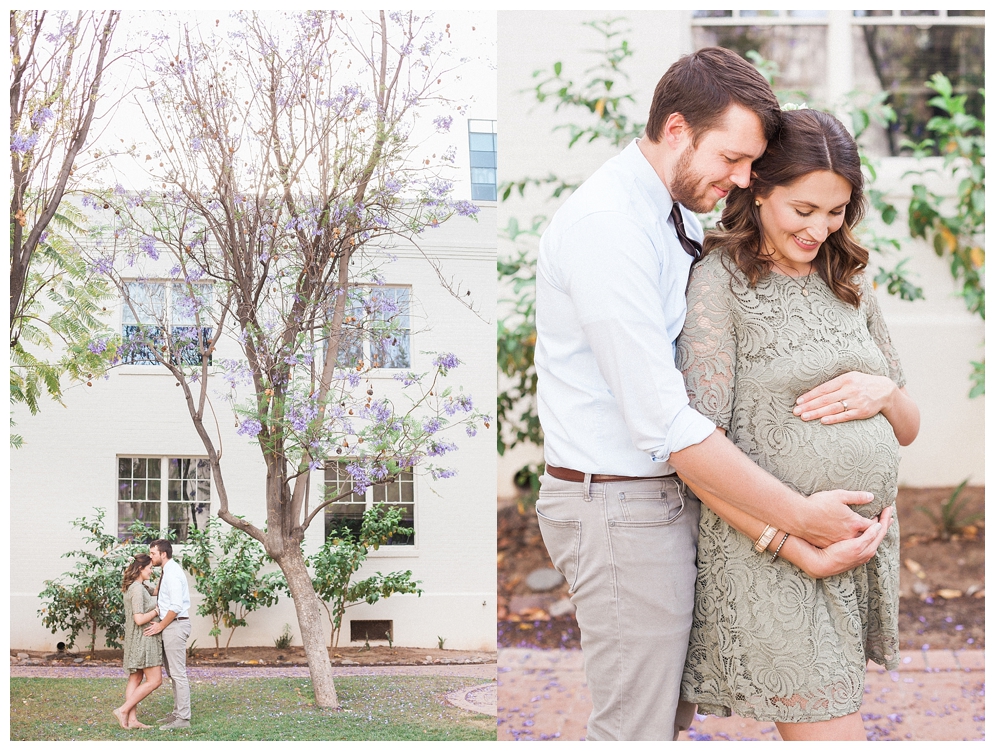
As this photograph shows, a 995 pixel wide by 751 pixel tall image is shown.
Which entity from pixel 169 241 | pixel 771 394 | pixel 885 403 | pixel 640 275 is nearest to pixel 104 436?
pixel 169 241

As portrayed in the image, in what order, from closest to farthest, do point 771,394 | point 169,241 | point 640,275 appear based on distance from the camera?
point 640,275 < point 771,394 < point 169,241

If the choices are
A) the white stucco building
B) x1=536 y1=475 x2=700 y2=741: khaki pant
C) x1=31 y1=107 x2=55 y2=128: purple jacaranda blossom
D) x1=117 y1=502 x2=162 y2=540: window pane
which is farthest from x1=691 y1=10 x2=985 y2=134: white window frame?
x1=117 y1=502 x2=162 y2=540: window pane

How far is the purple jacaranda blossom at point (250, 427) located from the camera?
8.21 feet

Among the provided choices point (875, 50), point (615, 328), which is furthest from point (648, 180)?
point (875, 50)

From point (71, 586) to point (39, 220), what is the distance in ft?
3.37

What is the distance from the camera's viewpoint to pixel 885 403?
1990mm

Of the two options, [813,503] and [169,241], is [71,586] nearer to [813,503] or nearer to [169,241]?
[169,241]

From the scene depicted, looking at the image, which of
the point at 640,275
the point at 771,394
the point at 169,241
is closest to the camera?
the point at 640,275

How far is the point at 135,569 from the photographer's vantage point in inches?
99.1

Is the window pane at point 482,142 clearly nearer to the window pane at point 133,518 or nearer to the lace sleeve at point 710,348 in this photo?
the lace sleeve at point 710,348

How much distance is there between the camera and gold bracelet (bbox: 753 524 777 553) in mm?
1894

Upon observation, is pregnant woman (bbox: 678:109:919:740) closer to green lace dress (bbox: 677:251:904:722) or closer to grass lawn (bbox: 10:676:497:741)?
green lace dress (bbox: 677:251:904:722)

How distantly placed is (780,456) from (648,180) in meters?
0.66

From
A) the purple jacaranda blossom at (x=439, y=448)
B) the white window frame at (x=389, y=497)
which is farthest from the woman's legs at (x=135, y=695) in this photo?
the purple jacaranda blossom at (x=439, y=448)
